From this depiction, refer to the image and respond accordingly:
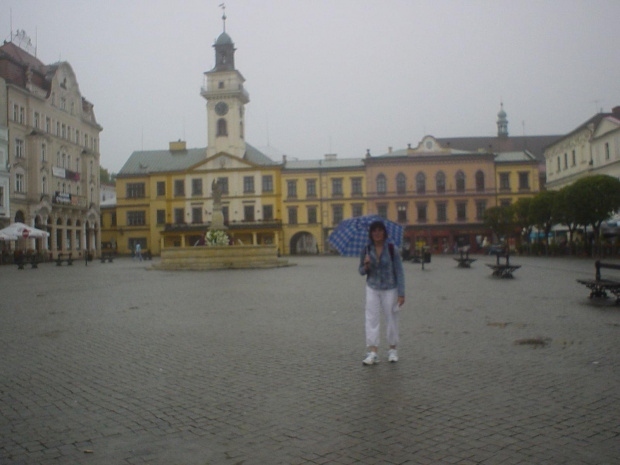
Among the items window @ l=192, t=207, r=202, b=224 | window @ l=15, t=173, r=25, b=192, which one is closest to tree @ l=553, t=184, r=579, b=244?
window @ l=192, t=207, r=202, b=224

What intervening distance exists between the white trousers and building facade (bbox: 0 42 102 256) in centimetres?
4746

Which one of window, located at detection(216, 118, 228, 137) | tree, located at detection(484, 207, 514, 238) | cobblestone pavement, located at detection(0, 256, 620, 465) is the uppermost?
window, located at detection(216, 118, 228, 137)

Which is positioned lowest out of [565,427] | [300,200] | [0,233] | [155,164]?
[565,427]

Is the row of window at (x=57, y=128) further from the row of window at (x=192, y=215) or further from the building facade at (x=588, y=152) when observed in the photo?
the building facade at (x=588, y=152)

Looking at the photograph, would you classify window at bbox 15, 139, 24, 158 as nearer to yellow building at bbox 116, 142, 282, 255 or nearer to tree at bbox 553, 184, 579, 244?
yellow building at bbox 116, 142, 282, 255

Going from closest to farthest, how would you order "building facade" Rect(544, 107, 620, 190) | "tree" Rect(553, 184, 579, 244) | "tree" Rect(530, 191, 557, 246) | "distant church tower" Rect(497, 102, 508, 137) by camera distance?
"tree" Rect(553, 184, 579, 244) → "tree" Rect(530, 191, 557, 246) → "building facade" Rect(544, 107, 620, 190) → "distant church tower" Rect(497, 102, 508, 137)

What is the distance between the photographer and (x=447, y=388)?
564 cm

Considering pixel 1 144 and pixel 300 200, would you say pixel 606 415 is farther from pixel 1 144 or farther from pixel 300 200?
pixel 300 200

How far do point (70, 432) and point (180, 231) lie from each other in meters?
64.9

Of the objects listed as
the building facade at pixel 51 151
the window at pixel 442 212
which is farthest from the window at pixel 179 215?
the window at pixel 442 212

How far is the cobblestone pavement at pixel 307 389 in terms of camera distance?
4.14 m

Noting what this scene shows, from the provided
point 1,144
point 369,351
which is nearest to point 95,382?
point 369,351

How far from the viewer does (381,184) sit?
66625 millimetres

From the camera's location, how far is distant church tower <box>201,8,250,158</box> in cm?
6931
